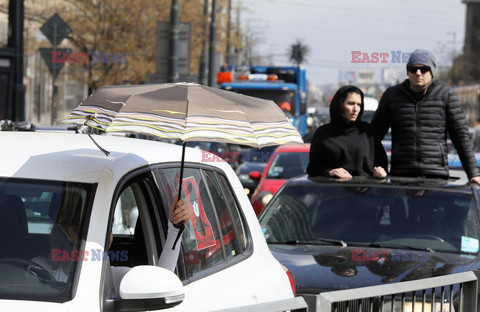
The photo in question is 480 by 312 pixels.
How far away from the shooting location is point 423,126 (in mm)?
8039

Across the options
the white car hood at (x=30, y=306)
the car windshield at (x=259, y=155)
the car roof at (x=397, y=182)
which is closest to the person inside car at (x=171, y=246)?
the white car hood at (x=30, y=306)

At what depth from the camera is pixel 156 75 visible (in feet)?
67.8

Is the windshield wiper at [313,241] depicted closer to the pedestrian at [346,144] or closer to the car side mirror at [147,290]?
the pedestrian at [346,144]

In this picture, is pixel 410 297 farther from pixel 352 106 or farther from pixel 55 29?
pixel 55 29

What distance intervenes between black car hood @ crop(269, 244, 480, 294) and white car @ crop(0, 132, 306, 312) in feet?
3.80

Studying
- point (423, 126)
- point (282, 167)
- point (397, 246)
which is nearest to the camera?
point (397, 246)

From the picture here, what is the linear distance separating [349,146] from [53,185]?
440 cm

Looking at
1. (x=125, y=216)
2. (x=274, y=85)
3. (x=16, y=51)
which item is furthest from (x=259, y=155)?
(x=125, y=216)

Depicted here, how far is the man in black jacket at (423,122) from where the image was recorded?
316 inches

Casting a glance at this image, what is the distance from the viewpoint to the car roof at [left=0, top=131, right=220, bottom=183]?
3.83 meters

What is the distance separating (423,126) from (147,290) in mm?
5018

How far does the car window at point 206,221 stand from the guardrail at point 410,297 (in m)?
0.78

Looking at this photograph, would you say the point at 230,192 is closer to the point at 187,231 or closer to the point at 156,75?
the point at 187,231

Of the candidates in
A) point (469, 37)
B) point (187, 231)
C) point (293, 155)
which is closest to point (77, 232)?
point (187, 231)
